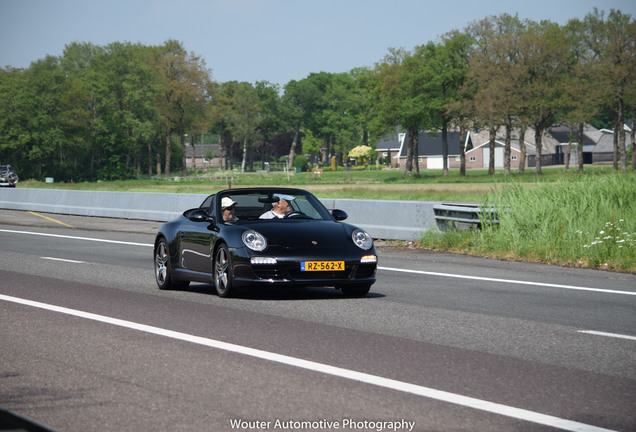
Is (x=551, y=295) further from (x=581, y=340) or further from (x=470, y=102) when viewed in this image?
(x=470, y=102)

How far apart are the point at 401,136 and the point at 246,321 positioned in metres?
173

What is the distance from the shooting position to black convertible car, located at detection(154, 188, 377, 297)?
10.5 meters

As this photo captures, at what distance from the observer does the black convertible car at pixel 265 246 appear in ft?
34.5

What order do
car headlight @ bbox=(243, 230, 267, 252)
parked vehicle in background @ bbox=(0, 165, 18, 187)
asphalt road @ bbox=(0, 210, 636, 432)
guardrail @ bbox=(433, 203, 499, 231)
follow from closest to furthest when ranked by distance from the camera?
1. asphalt road @ bbox=(0, 210, 636, 432)
2. car headlight @ bbox=(243, 230, 267, 252)
3. guardrail @ bbox=(433, 203, 499, 231)
4. parked vehicle in background @ bbox=(0, 165, 18, 187)

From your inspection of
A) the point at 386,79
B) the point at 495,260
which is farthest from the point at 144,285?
the point at 386,79

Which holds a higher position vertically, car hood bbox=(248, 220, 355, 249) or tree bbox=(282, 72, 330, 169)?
tree bbox=(282, 72, 330, 169)

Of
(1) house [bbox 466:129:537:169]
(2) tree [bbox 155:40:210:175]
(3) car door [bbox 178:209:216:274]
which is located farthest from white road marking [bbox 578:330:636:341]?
(1) house [bbox 466:129:537:169]

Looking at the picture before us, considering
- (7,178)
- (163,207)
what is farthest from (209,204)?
(7,178)

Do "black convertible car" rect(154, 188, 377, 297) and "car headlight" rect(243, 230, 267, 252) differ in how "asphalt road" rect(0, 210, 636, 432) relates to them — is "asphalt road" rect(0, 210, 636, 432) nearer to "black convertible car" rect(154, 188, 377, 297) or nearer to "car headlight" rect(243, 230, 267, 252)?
"black convertible car" rect(154, 188, 377, 297)

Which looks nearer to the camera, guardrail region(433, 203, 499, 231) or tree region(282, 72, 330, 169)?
guardrail region(433, 203, 499, 231)

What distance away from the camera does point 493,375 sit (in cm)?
634

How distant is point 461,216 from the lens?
1892 centimetres

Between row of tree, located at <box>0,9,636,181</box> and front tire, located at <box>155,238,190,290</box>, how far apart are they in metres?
73.3

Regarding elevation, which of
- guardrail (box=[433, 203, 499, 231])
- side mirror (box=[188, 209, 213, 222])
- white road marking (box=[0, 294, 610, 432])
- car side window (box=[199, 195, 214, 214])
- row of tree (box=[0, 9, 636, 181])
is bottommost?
white road marking (box=[0, 294, 610, 432])
